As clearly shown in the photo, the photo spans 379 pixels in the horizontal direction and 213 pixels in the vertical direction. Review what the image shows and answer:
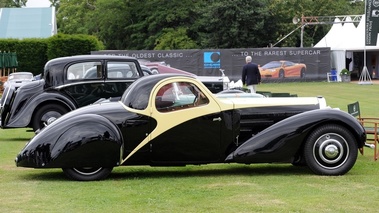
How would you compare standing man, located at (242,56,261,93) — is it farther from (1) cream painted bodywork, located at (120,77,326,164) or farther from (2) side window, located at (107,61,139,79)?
(1) cream painted bodywork, located at (120,77,326,164)

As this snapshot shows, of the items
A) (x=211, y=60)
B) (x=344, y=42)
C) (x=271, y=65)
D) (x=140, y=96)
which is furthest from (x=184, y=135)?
(x=344, y=42)

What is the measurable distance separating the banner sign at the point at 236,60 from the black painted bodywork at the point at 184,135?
100 feet

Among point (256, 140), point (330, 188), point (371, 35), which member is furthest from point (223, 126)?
point (371, 35)

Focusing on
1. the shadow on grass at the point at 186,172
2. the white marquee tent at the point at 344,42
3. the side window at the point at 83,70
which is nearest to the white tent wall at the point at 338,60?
the white marquee tent at the point at 344,42

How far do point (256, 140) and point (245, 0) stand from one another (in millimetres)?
49725

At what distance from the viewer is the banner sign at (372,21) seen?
37.2 m

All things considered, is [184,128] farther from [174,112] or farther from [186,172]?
[186,172]

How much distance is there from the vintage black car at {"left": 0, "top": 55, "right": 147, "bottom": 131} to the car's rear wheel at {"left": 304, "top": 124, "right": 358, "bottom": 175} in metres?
6.32

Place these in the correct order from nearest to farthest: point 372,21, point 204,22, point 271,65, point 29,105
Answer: point 29,105, point 372,21, point 271,65, point 204,22

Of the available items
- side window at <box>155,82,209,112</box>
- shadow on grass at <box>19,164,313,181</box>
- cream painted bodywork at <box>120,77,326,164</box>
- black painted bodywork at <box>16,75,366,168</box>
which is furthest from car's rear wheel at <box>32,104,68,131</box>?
side window at <box>155,82,209,112</box>

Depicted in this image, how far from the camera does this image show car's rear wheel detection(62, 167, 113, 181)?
29.1 feet

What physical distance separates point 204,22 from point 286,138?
5218cm

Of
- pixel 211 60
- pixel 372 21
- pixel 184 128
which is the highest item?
pixel 372 21

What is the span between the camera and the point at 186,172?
977 cm
